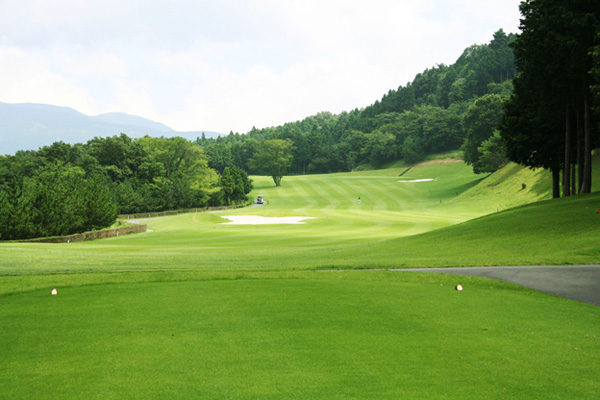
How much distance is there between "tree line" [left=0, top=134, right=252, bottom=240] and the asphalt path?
33.7 metres

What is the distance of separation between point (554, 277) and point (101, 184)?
185ft

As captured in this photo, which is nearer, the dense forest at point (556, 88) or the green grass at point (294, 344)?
the green grass at point (294, 344)

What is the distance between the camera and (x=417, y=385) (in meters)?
4.83

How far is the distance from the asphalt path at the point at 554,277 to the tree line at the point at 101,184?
3367 centimetres

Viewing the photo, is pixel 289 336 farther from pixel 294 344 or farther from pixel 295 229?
pixel 295 229

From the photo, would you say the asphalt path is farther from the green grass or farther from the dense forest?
the dense forest

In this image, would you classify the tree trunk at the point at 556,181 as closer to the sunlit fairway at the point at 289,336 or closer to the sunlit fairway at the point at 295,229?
the sunlit fairway at the point at 295,229

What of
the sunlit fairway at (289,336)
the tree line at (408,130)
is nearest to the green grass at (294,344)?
the sunlit fairway at (289,336)

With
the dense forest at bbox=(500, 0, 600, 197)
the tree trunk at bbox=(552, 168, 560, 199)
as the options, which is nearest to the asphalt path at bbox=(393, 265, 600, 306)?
the dense forest at bbox=(500, 0, 600, 197)

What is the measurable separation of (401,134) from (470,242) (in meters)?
133

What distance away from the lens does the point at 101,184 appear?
58812mm

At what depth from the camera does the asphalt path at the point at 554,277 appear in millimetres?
10133

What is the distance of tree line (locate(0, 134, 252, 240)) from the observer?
3794cm

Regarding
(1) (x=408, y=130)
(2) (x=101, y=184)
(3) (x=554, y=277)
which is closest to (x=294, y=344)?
(3) (x=554, y=277)
